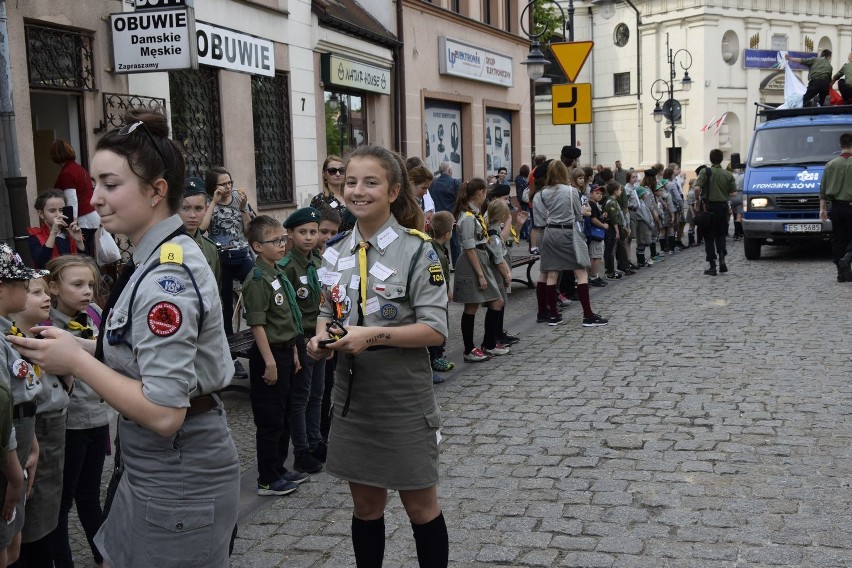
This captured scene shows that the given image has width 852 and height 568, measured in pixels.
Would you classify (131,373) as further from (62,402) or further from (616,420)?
(616,420)

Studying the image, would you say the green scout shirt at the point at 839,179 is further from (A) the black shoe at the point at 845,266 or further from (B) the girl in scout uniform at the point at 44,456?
(B) the girl in scout uniform at the point at 44,456

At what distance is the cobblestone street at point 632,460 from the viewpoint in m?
4.62

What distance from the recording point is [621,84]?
55000 mm

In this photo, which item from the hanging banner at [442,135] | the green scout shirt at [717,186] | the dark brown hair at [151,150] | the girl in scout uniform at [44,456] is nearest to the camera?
the dark brown hair at [151,150]

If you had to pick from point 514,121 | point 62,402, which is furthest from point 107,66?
point 514,121

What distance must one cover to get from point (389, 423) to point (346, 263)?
625 mm

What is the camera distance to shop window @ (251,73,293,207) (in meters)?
15.2

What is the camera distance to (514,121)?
92.8ft

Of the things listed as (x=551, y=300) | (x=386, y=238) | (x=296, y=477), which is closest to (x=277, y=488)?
(x=296, y=477)

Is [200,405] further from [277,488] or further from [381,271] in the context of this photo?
[277,488]

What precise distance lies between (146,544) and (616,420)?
482 centimetres

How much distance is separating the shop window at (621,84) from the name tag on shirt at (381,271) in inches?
2093

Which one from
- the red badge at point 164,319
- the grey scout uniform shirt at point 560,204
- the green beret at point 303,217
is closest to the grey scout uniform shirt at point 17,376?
the red badge at point 164,319

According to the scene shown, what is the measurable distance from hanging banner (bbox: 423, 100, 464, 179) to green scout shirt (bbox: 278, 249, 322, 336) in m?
16.2
